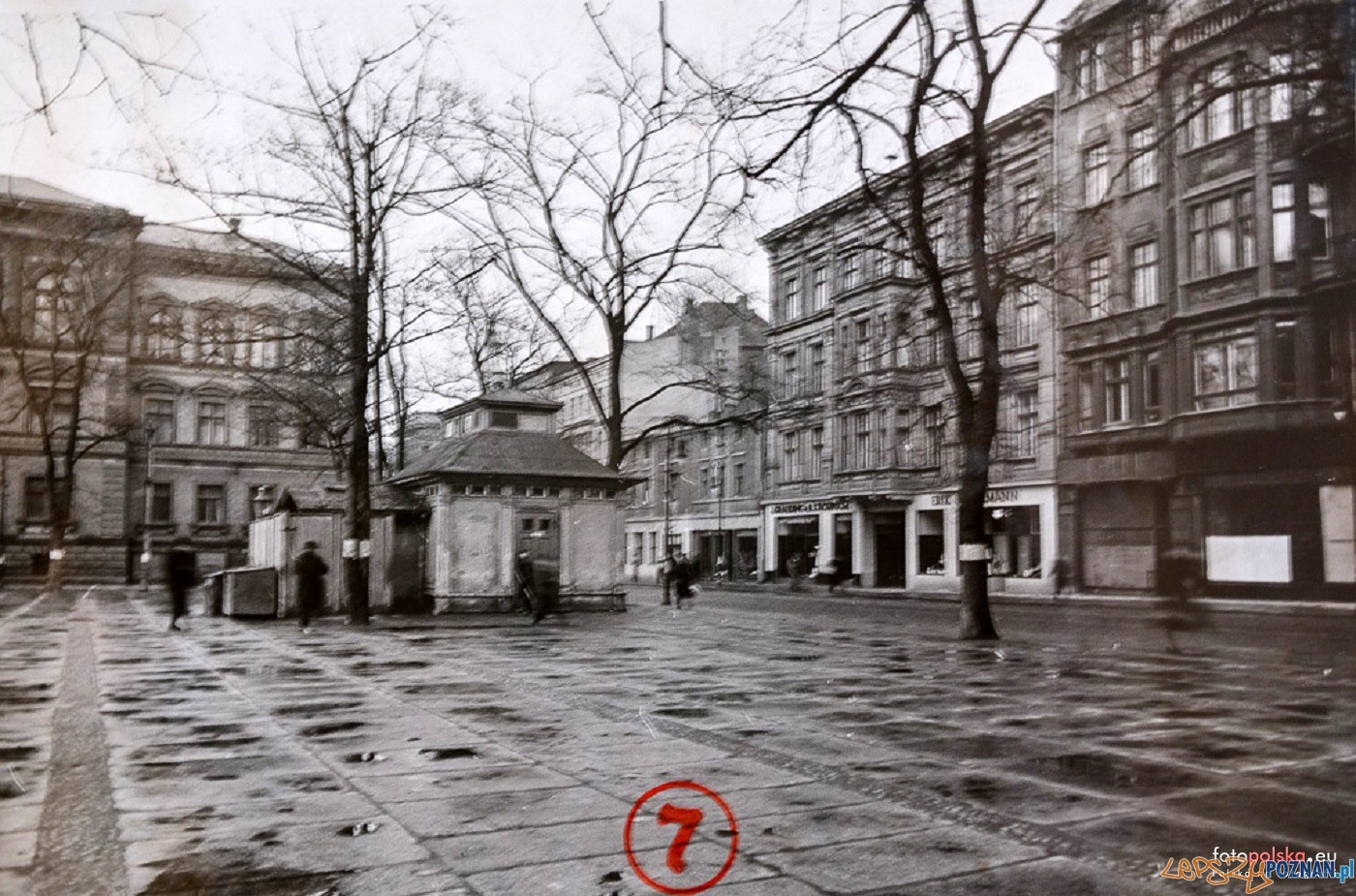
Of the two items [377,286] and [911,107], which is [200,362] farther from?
[377,286]

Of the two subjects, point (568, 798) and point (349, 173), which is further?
point (349, 173)

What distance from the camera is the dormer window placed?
26.5 m

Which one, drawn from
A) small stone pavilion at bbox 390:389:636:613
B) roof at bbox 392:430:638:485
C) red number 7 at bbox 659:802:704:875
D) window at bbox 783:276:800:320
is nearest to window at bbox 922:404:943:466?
window at bbox 783:276:800:320

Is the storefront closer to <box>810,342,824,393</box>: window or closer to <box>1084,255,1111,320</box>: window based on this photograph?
<box>1084,255,1111,320</box>: window

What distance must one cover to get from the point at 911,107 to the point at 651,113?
7.11ft

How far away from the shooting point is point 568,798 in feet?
20.5

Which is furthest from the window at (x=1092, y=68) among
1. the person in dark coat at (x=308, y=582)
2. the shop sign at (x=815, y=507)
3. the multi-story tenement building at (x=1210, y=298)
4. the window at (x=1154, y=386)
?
the person in dark coat at (x=308, y=582)

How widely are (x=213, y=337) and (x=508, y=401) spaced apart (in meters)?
19.5

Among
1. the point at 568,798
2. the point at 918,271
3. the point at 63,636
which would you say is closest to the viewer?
the point at 568,798

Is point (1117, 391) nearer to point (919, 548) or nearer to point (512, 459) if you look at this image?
point (919, 548)

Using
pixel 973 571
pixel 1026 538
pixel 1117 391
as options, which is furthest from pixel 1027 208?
pixel 973 571

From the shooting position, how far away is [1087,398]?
432 cm

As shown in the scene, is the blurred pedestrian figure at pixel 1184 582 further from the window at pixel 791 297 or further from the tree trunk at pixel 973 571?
the tree trunk at pixel 973 571

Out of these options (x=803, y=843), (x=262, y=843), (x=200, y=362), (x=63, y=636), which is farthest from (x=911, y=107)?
(x=63, y=636)
